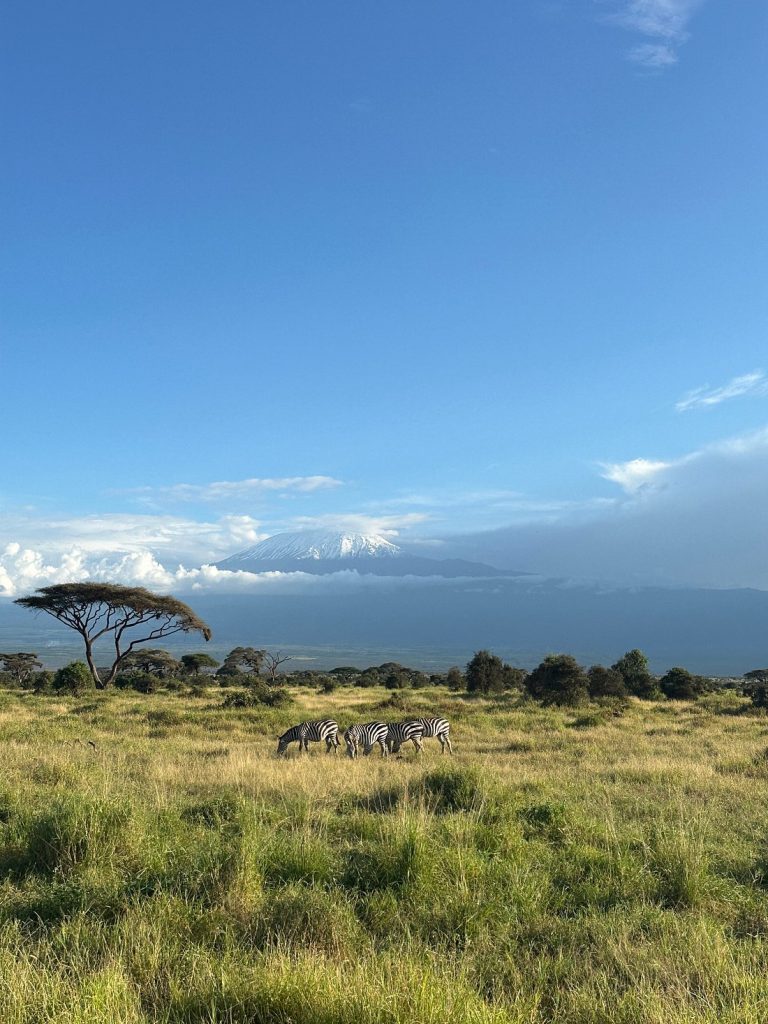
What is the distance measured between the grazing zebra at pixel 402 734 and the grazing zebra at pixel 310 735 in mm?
1620

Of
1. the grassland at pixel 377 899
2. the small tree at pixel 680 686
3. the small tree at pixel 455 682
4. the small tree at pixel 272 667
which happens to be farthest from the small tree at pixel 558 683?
the grassland at pixel 377 899

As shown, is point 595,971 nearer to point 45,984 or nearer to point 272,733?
point 45,984

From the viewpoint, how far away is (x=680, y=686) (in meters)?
43.3

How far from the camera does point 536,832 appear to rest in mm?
8695

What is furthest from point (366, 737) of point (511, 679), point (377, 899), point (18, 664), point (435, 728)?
point (18, 664)

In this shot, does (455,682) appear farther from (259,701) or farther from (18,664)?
(18,664)

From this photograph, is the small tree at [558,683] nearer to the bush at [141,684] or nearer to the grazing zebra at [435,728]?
the grazing zebra at [435,728]

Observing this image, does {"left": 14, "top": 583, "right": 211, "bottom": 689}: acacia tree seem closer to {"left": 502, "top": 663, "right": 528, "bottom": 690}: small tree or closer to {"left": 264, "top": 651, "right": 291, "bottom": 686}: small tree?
{"left": 264, "top": 651, "right": 291, "bottom": 686}: small tree

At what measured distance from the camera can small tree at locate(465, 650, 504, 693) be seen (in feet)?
151

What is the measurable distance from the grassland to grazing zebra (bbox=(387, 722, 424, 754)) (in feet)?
20.5

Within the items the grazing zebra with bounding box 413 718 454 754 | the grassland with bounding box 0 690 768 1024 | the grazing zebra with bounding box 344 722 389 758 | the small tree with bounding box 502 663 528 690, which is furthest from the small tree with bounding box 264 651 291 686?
the grassland with bounding box 0 690 768 1024

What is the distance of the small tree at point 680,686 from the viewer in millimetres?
42656

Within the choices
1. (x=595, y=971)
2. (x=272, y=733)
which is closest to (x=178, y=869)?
(x=595, y=971)

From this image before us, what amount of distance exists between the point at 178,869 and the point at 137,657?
71.1 m
